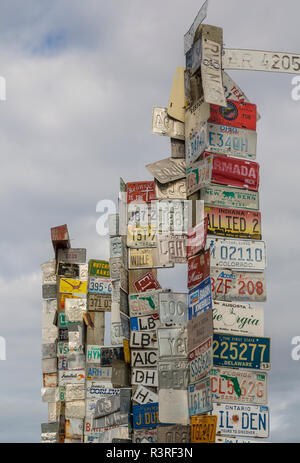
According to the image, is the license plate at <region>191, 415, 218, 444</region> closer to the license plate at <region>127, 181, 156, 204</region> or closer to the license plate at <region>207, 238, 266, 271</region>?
the license plate at <region>207, 238, 266, 271</region>

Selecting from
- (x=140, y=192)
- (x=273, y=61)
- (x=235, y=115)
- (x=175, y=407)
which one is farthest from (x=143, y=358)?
(x=273, y=61)

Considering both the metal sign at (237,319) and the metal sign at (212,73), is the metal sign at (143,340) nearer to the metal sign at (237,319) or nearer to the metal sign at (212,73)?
the metal sign at (237,319)

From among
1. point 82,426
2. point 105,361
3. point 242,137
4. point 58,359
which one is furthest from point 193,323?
point 58,359

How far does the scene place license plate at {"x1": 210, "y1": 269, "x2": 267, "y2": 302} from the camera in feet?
38.9

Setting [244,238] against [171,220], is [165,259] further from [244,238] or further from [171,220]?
[244,238]

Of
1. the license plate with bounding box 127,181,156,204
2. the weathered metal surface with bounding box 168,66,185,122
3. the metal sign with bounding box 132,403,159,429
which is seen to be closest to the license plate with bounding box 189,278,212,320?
the weathered metal surface with bounding box 168,66,185,122

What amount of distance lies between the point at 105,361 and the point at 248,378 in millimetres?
7134

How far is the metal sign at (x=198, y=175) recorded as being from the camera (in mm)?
12188

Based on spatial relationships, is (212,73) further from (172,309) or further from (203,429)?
(203,429)

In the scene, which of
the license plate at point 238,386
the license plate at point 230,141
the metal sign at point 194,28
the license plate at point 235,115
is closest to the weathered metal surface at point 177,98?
the metal sign at point 194,28

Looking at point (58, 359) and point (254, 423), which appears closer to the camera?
point (254, 423)

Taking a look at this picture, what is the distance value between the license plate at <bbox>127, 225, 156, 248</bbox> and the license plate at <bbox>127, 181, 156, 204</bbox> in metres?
0.73

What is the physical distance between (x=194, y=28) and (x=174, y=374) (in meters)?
5.83

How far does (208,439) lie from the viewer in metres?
11.1
